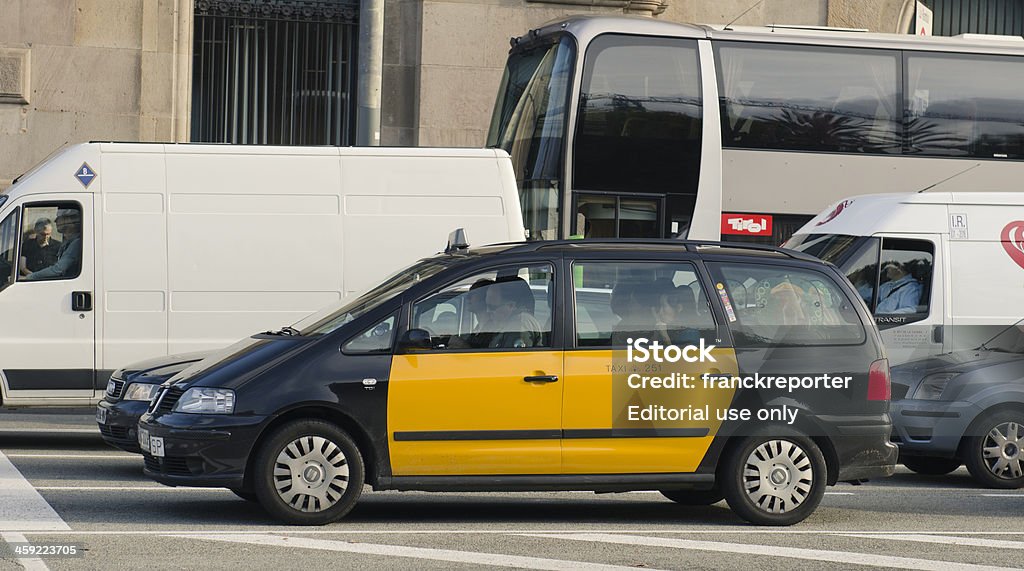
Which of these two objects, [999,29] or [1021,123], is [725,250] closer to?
[1021,123]

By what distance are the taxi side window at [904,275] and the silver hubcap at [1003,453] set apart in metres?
1.37

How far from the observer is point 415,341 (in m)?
8.17

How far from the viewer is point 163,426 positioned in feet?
26.9

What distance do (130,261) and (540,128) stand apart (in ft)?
16.2

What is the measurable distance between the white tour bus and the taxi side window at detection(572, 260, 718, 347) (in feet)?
21.0

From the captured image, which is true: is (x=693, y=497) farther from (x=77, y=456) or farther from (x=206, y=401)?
(x=77, y=456)

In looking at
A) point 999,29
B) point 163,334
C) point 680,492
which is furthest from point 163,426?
point 999,29

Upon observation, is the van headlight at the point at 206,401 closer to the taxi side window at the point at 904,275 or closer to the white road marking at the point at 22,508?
the white road marking at the point at 22,508

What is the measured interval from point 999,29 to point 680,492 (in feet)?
60.6

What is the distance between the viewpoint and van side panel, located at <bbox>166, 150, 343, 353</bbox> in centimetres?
1234

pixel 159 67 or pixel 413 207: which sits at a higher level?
pixel 159 67

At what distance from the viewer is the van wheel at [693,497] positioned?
9.26m

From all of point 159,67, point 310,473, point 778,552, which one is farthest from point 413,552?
point 159,67

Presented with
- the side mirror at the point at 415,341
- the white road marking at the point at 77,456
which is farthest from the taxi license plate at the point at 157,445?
the white road marking at the point at 77,456
